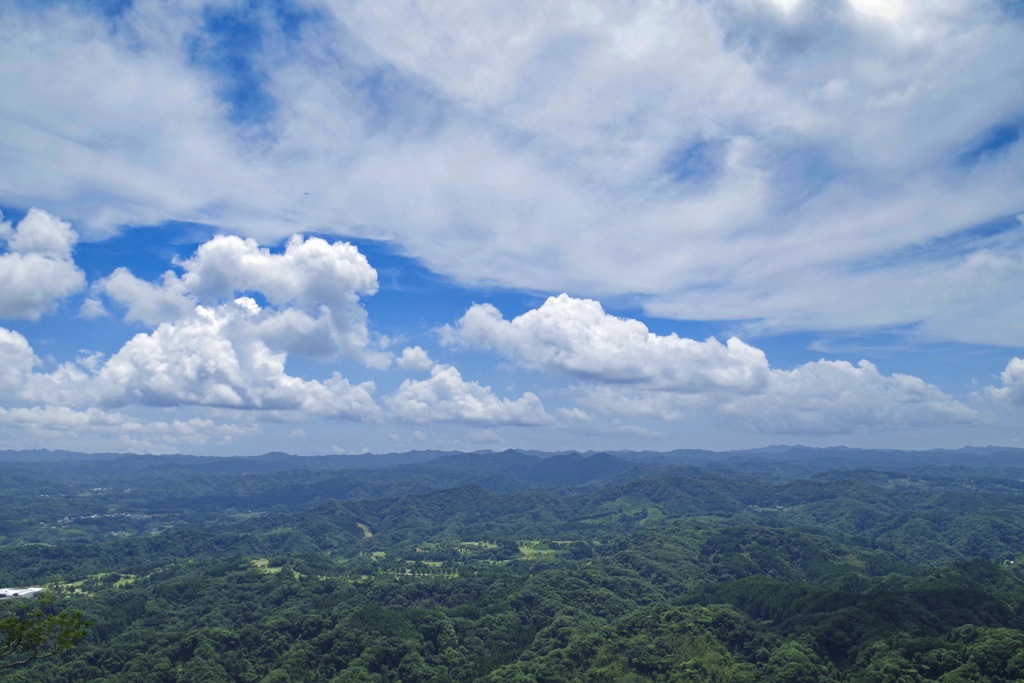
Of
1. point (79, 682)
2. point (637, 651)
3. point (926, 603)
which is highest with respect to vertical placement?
point (926, 603)

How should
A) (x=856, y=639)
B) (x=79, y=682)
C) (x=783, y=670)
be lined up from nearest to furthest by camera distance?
(x=783, y=670)
(x=856, y=639)
(x=79, y=682)

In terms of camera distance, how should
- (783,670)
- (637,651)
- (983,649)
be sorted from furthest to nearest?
(637,651) < (783,670) < (983,649)

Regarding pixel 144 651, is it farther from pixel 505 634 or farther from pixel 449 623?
pixel 505 634

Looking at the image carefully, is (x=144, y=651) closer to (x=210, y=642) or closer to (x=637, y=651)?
(x=210, y=642)

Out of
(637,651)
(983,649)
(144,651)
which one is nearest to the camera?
(983,649)

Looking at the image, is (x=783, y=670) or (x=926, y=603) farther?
(x=926, y=603)

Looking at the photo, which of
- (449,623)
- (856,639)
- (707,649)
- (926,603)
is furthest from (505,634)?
(926,603)

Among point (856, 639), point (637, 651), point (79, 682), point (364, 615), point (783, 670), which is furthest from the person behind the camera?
point (364, 615)

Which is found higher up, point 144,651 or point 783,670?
point 783,670

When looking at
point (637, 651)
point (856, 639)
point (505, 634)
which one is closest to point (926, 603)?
point (856, 639)
